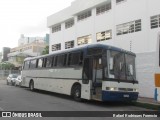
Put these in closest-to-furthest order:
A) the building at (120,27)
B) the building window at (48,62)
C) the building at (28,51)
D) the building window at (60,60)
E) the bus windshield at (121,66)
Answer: the bus windshield at (121,66) → the building window at (60,60) → the building at (120,27) → the building window at (48,62) → the building at (28,51)

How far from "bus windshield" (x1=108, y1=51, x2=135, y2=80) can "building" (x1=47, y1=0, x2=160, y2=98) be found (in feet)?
12.4

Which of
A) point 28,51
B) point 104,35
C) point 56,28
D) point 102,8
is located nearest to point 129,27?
point 104,35

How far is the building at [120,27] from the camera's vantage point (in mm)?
22156

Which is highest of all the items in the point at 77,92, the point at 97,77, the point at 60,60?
the point at 60,60

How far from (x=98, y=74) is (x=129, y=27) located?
34.1 ft

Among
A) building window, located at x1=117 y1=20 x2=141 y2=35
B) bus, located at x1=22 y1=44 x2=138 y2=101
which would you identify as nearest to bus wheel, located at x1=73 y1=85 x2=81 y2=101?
bus, located at x1=22 y1=44 x2=138 y2=101

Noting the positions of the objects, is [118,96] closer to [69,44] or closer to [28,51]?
[69,44]

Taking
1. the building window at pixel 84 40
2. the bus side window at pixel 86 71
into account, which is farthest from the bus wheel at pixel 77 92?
Answer: the building window at pixel 84 40

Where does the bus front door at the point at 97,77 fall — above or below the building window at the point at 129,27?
below

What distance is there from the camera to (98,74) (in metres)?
17.1

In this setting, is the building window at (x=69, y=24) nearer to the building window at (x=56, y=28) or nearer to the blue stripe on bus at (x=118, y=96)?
the building window at (x=56, y=28)

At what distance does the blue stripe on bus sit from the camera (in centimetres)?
1614

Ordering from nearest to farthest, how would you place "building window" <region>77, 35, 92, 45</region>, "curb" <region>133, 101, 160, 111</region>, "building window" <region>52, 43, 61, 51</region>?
"curb" <region>133, 101, 160, 111</region>, "building window" <region>77, 35, 92, 45</region>, "building window" <region>52, 43, 61, 51</region>

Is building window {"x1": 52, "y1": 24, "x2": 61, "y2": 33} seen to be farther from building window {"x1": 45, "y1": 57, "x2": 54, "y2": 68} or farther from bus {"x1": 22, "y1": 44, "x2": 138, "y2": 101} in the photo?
bus {"x1": 22, "y1": 44, "x2": 138, "y2": 101}
